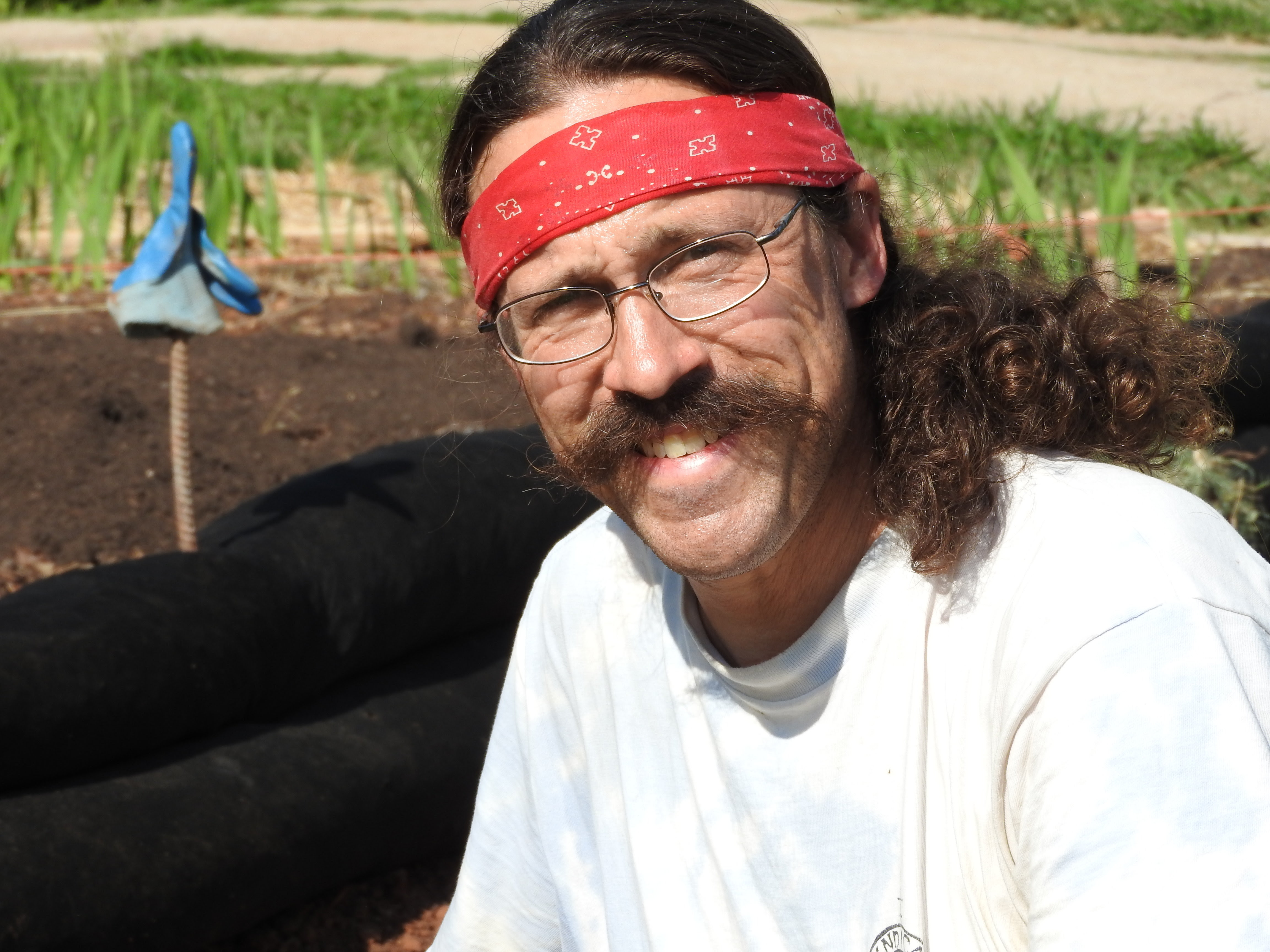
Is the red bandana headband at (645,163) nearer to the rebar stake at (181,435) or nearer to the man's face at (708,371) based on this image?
the man's face at (708,371)

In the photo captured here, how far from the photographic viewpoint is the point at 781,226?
145 cm

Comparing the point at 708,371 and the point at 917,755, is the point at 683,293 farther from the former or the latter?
the point at 917,755

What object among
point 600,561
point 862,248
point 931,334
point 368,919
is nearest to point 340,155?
point 368,919

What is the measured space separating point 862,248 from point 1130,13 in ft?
33.1

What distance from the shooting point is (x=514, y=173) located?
58.5 inches

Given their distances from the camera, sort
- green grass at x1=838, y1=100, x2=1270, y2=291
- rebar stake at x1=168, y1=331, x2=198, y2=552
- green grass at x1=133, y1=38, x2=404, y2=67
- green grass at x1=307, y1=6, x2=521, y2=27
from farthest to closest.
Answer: green grass at x1=307, y1=6, x2=521, y2=27
green grass at x1=133, y1=38, x2=404, y2=67
green grass at x1=838, y1=100, x2=1270, y2=291
rebar stake at x1=168, y1=331, x2=198, y2=552

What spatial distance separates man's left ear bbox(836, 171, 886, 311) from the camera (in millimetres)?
1539

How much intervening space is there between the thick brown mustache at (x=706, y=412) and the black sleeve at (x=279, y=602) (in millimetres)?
935

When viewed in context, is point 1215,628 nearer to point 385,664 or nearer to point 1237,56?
point 385,664

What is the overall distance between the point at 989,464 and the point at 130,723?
1477mm

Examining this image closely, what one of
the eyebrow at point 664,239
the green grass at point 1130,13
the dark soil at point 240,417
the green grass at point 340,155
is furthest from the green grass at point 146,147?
the green grass at point 1130,13

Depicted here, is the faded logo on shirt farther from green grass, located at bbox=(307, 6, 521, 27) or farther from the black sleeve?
green grass, located at bbox=(307, 6, 521, 27)

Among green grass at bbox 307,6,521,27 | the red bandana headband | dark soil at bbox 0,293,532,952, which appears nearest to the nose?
the red bandana headband

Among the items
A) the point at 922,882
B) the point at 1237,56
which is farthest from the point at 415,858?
the point at 1237,56
